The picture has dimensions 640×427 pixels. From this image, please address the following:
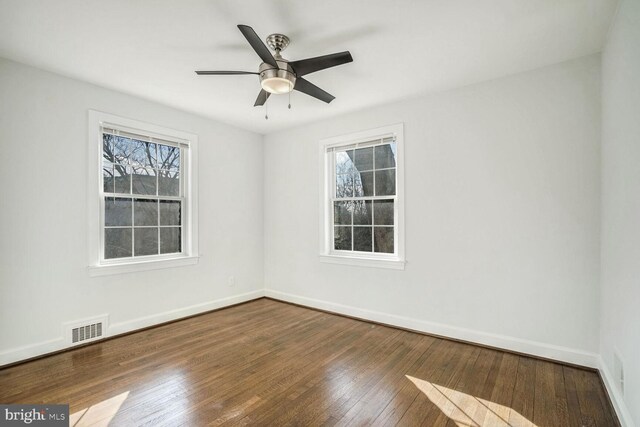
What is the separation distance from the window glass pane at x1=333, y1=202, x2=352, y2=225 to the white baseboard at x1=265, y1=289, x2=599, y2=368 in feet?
3.68

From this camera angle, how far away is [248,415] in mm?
2035

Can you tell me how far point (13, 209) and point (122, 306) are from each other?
1370 millimetres

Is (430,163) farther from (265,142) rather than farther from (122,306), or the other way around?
(122,306)

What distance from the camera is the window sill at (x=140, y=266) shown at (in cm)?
325

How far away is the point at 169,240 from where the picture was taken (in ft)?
13.1

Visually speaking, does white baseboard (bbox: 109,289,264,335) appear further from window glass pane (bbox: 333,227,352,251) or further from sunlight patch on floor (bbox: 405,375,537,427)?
sunlight patch on floor (bbox: 405,375,537,427)

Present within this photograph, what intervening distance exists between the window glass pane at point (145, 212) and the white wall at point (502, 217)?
2510 mm

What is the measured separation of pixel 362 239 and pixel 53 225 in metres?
3.30

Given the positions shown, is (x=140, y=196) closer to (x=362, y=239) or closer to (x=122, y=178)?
(x=122, y=178)

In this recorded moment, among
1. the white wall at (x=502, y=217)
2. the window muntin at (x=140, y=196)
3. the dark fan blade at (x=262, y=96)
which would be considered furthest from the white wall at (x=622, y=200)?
the window muntin at (x=140, y=196)

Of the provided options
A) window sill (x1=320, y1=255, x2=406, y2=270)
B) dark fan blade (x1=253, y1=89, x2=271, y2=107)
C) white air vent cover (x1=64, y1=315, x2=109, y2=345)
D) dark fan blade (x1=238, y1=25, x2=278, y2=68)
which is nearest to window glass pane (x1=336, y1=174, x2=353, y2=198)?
window sill (x1=320, y1=255, x2=406, y2=270)

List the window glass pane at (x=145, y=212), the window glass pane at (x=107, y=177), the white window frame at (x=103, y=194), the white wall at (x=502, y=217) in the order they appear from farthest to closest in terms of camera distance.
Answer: the window glass pane at (x=145, y=212) → the window glass pane at (x=107, y=177) → the white window frame at (x=103, y=194) → the white wall at (x=502, y=217)

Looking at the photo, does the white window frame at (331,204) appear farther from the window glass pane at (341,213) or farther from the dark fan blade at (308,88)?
the dark fan blade at (308,88)

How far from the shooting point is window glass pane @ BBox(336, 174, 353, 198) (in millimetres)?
4246
